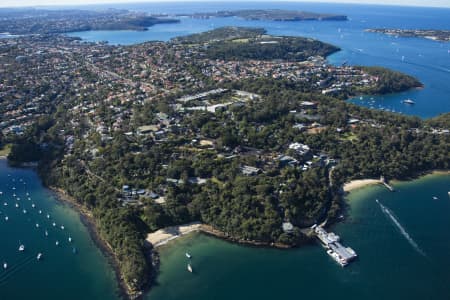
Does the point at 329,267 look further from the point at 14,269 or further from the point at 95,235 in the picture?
the point at 14,269

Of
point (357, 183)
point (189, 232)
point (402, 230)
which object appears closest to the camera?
point (189, 232)

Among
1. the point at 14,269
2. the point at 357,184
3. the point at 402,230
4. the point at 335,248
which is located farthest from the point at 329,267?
the point at 14,269

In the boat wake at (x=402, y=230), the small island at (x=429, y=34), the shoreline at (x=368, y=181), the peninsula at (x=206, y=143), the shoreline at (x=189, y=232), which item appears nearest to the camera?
the boat wake at (x=402, y=230)

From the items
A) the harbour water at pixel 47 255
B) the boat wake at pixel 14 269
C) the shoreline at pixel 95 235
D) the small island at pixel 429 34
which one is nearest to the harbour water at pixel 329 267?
the shoreline at pixel 95 235

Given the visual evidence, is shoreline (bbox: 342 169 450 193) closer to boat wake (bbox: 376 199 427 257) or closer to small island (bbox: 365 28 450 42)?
boat wake (bbox: 376 199 427 257)

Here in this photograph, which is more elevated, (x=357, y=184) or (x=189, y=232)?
(x=357, y=184)

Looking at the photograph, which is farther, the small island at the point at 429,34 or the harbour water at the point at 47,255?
the small island at the point at 429,34

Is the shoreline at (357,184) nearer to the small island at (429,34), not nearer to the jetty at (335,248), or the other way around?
the jetty at (335,248)
